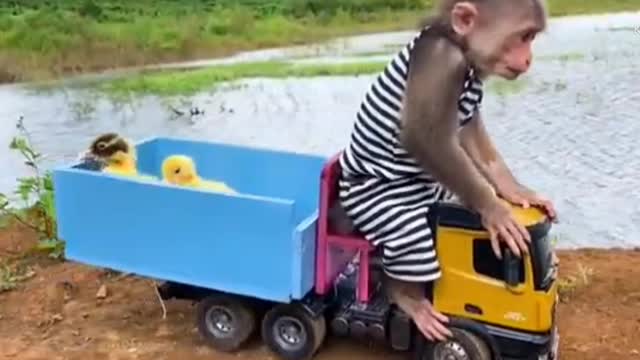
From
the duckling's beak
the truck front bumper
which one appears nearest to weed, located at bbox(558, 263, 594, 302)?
the truck front bumper

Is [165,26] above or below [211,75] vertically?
below

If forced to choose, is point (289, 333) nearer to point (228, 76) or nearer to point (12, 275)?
point (12, 275)

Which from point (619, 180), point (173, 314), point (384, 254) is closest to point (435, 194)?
point (384, 254)

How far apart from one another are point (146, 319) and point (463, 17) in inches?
66.0

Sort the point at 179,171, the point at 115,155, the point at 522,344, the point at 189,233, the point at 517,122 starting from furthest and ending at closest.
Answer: the point at 517,122
the point at 115,155
the point at 179,171
the point at 189,233
the point at 522,344

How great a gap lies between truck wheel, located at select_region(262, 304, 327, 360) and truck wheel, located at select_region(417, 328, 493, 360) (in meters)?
0.39

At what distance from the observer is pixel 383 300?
11.0ft

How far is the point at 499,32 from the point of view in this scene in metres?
3.00

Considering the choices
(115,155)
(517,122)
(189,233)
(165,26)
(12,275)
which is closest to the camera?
(189,233)

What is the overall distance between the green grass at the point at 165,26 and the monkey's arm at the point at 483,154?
34.4ft

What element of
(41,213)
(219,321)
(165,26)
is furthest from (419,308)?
(165,26)

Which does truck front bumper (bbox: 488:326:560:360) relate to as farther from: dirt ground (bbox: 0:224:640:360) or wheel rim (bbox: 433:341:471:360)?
dirt ground (bbox: 0:224:640:360)

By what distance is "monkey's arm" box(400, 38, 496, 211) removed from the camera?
9.80ft

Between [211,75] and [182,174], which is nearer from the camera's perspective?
[182,174]
